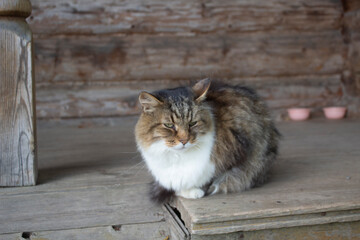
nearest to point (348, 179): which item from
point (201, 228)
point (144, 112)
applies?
point (201, 228)

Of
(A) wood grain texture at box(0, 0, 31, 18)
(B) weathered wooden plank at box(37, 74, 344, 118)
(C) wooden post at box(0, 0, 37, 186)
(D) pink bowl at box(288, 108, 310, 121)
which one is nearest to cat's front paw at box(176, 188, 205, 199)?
(C) wooden post at box(0, 0, 37, 186)

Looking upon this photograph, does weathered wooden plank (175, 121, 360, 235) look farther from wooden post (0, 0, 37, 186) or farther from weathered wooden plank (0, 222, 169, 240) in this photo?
wooden post (0, 0, 37, 186)

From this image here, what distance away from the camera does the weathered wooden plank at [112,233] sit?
1.85m

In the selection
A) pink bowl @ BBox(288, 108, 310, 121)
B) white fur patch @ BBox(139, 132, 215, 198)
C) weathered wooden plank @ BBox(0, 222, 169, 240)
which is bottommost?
pink bowl @ BBox(288, 108, 310, 121)

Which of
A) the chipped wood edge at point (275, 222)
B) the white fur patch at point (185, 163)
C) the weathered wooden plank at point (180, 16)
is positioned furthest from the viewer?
the weathered wooden plank at point (180, 16)

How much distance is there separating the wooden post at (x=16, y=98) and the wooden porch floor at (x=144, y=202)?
9 cm

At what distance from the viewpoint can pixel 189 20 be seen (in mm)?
3629

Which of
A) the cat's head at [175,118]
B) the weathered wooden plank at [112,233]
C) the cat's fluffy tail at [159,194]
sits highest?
the cat's head at [175,118]

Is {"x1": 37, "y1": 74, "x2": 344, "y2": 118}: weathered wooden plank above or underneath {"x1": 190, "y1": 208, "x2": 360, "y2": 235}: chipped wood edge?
underneath

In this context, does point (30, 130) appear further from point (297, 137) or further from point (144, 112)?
point (297, 137)

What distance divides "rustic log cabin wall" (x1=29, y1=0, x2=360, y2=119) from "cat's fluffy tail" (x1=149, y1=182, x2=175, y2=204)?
1.60 m

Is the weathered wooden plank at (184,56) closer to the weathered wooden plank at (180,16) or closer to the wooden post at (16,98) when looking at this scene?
the weathered wooden plank at (180,16)

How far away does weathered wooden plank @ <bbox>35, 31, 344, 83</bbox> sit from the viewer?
11.4 ft

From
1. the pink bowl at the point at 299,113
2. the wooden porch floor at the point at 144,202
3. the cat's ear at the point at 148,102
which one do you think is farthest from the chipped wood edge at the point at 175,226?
the pink bowl at the point at 299,113
